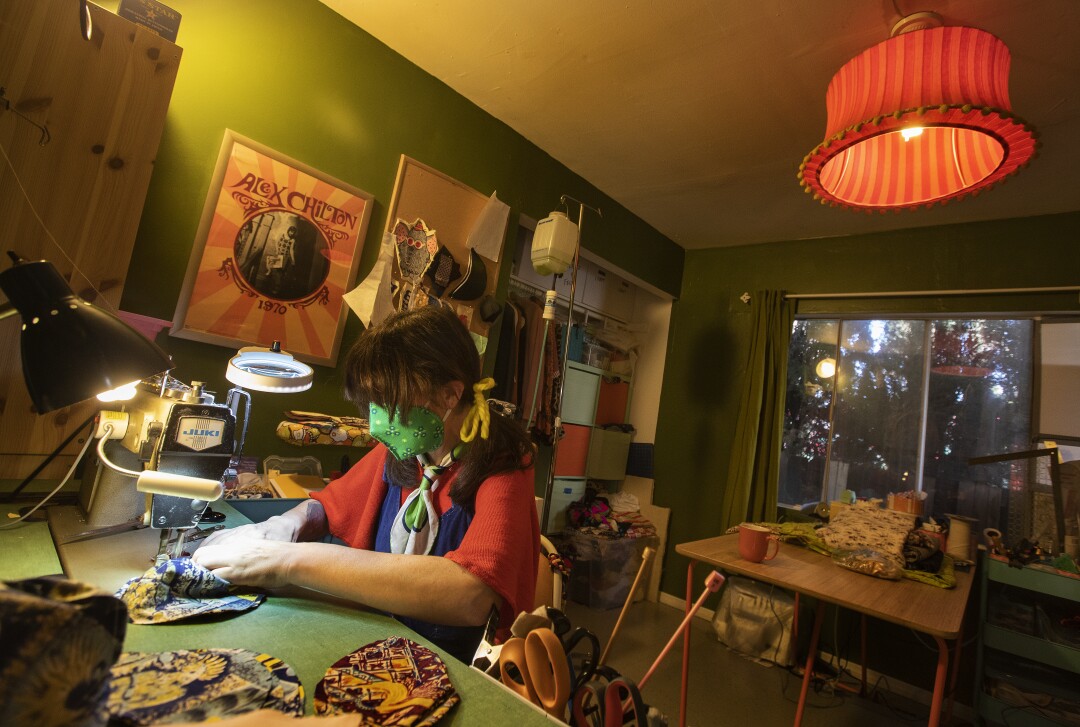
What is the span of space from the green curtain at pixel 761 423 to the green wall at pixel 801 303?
0.17m

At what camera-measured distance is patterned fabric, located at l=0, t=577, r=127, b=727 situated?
32 cm

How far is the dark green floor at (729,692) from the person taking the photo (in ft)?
7.76

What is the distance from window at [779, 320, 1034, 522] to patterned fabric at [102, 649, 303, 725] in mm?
3659

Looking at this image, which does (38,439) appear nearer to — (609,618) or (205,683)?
(205,683)

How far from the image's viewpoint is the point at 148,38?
142cm

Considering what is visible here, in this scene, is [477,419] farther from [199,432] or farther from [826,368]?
[826,368]

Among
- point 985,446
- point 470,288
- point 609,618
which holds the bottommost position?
point 609,618

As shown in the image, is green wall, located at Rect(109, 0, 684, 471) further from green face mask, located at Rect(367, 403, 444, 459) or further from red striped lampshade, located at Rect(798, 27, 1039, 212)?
red striped lampshade, located at Rect(798, 27, 1039, 212)

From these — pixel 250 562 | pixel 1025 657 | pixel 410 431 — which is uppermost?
pixel 410 431

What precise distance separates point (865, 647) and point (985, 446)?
1411 millimetres

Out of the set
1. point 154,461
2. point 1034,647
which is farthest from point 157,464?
point 1034,647

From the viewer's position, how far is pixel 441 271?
2326 mm

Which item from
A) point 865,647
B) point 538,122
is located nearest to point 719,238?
point 538,122

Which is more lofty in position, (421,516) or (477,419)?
(477,419)
